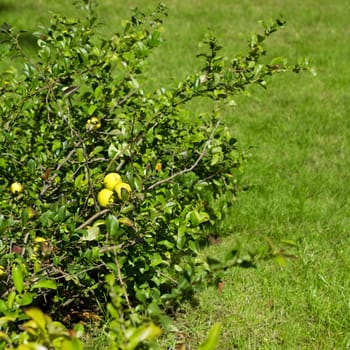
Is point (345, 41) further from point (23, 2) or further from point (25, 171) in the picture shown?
point (25, 171)

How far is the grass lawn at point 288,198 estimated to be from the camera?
2.60m

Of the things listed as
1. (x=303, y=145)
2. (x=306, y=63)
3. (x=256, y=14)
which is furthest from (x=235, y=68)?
(x=256, y=14)

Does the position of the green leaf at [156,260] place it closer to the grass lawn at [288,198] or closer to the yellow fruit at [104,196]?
the yellow fruit at [104,196]

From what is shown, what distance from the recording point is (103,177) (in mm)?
2393

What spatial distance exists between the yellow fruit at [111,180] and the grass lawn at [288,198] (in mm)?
675

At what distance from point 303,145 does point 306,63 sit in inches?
75.9

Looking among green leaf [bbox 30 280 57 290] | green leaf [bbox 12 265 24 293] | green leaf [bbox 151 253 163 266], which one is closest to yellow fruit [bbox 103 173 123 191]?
green leaf [bbox 151 253 163 266]

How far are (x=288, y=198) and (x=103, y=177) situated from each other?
5.53 feet

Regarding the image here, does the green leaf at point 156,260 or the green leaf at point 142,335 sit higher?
the green leaf at point 142,335

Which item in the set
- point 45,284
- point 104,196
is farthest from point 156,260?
point 45,284

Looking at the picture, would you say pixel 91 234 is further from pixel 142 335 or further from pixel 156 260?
pixel 142 335

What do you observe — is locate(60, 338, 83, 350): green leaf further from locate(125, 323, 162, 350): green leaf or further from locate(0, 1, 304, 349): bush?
locate(0, 1, 304, 349): bush

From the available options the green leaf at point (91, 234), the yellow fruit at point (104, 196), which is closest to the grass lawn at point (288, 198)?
the green leaf at point (91, 234)

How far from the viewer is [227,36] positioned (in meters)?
7.57
